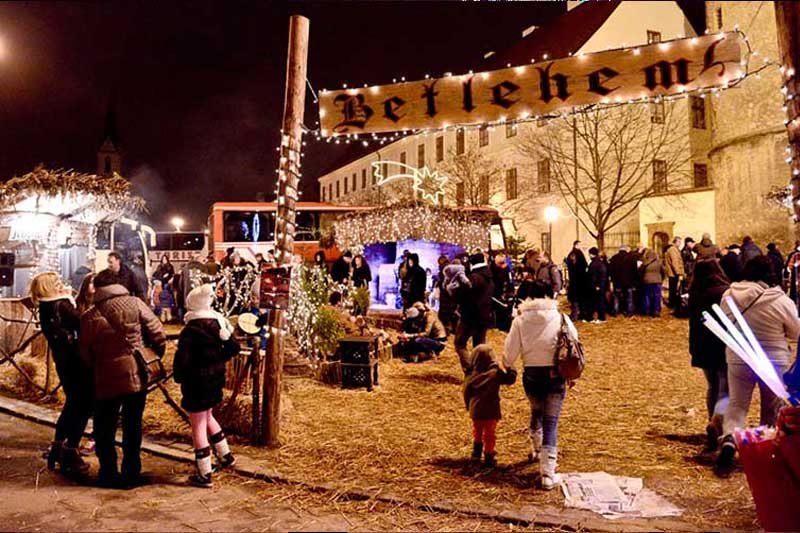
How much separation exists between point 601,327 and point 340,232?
1084cm

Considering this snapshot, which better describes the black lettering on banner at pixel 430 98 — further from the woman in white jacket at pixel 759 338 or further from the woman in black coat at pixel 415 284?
the woman in black coat at pixel 415 284

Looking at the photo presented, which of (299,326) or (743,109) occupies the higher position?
(743,109)

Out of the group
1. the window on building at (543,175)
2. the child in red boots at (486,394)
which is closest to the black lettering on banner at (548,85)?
the child in red boots at (486,394)

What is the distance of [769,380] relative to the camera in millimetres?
4031

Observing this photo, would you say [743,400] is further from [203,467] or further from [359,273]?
[359,273]

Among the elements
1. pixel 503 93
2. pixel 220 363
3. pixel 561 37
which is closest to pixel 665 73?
pixel 503 93

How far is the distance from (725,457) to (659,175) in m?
27.0

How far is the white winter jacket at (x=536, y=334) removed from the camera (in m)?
5.30

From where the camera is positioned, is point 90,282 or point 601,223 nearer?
point 90,282

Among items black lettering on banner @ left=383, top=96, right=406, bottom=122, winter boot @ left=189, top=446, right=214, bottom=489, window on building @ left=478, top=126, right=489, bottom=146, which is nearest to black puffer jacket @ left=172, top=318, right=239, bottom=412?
winter boot @ left=189, top=446, right=214, bottom=489

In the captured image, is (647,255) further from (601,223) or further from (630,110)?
(630,110)

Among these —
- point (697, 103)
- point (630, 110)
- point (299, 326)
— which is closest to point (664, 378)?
point (299, 326)

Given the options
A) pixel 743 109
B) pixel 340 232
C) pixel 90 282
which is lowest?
pixel 90 282

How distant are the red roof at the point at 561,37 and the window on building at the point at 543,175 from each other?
5.50m
